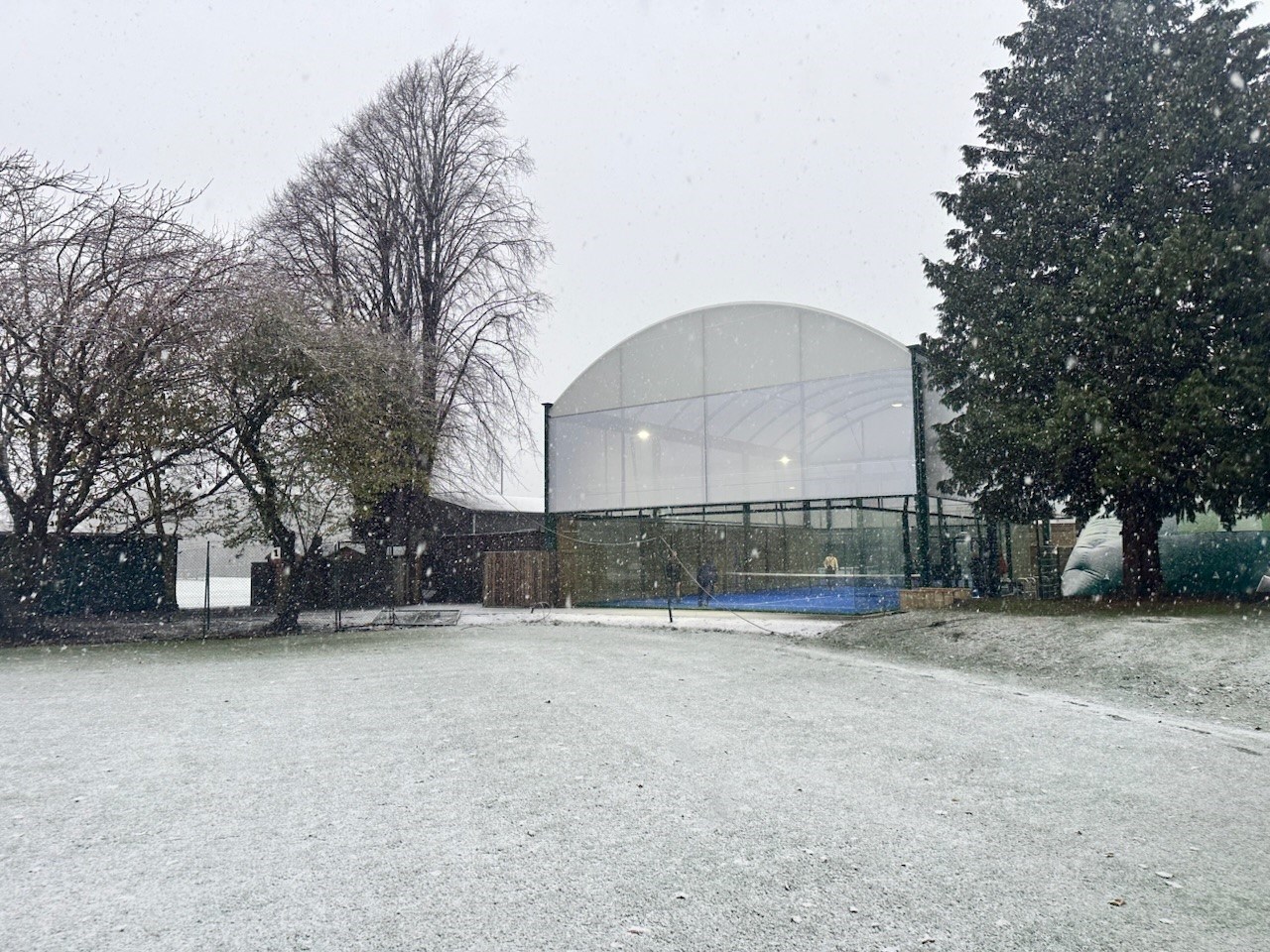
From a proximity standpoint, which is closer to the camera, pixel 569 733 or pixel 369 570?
pixel 569 733

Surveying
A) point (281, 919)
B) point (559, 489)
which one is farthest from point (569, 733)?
point (559, 489)

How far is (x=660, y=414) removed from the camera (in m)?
21.2

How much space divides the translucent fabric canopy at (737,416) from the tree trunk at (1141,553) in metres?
3.82

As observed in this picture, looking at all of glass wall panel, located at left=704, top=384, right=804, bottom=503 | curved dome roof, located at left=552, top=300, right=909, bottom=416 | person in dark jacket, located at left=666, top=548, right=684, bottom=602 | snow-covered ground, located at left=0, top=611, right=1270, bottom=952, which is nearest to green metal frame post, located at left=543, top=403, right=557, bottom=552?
curved dome roof, located at left=552, top=300, right=909, bottom=416

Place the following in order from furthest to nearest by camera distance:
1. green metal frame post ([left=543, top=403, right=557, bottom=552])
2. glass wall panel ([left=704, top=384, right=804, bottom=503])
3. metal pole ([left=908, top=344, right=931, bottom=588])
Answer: green metal frame post ([left=543, top=403, right=557, bottom=552]) < glass wall panel ([left=704, top=384, right=804, bottom=503]) < metal pole ([left=908, top=344, right=931, bottom=588])

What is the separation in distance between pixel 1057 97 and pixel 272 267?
14711mm

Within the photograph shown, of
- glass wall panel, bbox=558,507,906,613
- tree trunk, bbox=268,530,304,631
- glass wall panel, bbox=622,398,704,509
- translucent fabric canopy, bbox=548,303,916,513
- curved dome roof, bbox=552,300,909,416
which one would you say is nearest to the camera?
tree trunk, bbox=268,530,304,631

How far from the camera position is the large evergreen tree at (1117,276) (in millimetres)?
13398

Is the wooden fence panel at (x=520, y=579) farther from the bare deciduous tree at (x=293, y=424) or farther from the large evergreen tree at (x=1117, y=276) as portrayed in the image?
the large evergreen tree at (x=1117, y=276)

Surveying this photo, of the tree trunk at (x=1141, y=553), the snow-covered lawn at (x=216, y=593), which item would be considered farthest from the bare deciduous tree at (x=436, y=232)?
the tree trunk at (x=1141, y=553)

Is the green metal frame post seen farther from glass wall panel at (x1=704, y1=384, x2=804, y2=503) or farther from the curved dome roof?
glass wall panel at (x1=704, y1=384, x2=804, y2=503)

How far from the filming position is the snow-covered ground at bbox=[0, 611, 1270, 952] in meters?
3.33

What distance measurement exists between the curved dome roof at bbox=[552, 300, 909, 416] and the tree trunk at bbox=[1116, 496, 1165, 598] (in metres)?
5.03

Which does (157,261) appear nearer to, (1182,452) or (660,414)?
(660,414)
